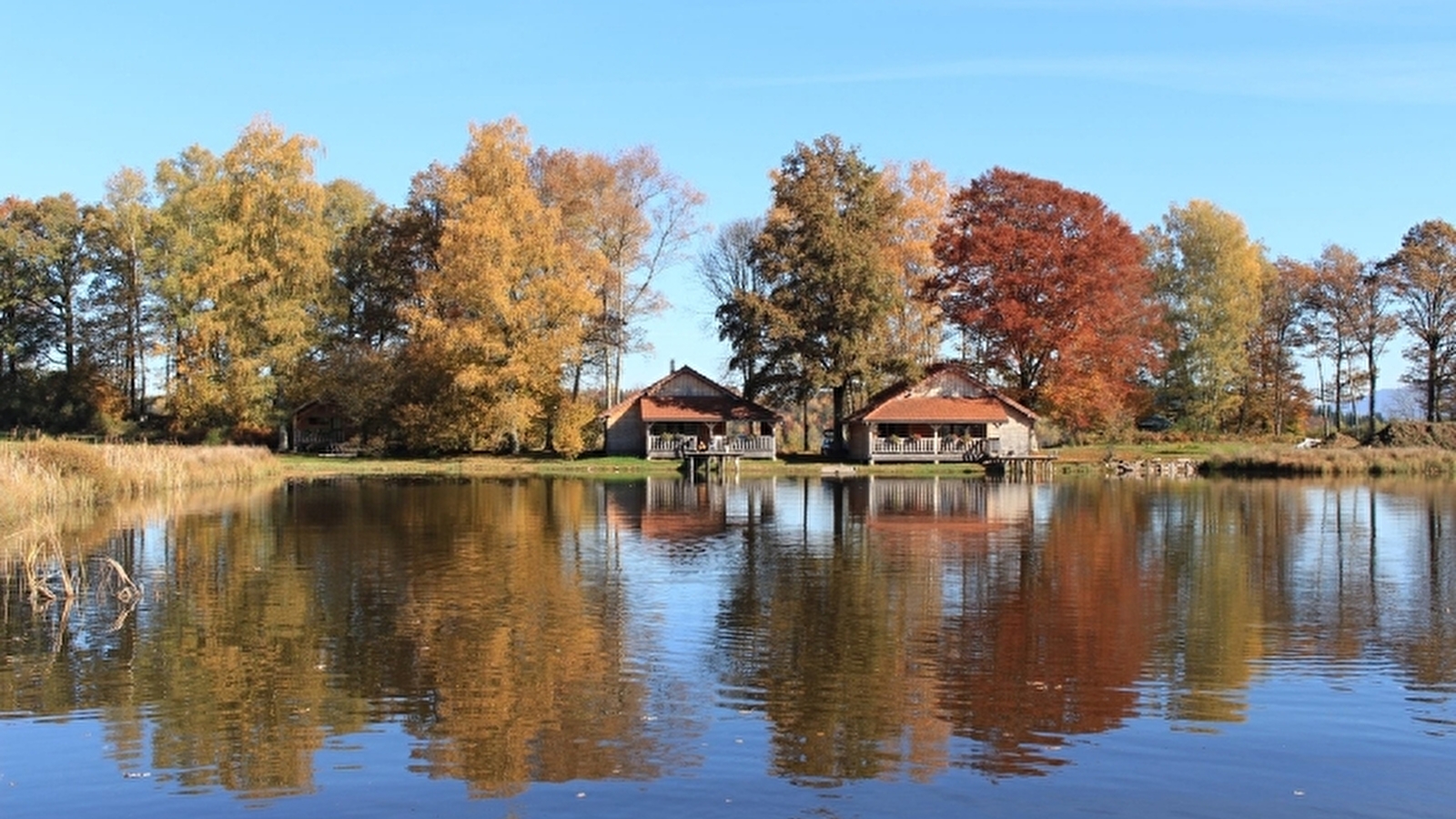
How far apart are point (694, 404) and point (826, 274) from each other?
9.22 meters

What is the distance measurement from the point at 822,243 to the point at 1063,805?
1952 inches

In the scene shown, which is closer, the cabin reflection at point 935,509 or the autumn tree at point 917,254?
the cabin reflection at point 935,509

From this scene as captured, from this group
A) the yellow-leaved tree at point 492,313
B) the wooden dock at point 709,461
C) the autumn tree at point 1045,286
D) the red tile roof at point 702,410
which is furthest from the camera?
the red tile roof at point 702,410

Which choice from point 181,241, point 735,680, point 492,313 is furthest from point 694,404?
point 735,680

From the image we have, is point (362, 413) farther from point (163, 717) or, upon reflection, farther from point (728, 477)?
point (163, 717)

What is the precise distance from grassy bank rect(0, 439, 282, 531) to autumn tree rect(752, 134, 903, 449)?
80.1ft

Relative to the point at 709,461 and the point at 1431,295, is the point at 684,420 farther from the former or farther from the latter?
the point at 1431,295

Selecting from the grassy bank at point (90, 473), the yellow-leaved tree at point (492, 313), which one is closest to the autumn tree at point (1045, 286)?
the yellow-leaved tree at point (492, 313)

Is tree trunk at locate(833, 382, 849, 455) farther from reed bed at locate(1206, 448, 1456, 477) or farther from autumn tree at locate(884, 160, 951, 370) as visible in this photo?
reed bed at locate(1206, 448, 1456, 477)

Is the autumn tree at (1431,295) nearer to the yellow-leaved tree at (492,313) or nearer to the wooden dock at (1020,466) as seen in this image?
the wooden dock at (1020,466)

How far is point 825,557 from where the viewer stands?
24.7 meters

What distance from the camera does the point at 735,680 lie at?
45.6 ft

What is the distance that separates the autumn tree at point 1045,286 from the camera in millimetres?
58719

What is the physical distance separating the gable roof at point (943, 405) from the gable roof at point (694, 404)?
4.95 m
